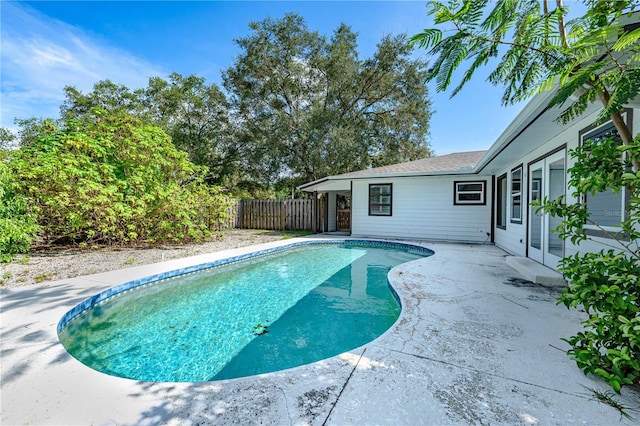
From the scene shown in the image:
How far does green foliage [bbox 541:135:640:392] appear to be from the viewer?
1696mm

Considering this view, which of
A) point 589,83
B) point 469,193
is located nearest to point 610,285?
point 589,83

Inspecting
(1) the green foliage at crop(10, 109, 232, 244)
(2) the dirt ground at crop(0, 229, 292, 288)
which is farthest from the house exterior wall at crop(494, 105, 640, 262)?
(1) the green foliage at crop(10, 109, 232, 244)

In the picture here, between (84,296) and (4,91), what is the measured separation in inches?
544

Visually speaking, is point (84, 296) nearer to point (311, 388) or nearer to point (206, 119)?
point (311, 388)

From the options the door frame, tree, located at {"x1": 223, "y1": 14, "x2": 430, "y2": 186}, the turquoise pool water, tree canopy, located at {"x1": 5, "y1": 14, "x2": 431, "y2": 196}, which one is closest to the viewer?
the turquoise pool water

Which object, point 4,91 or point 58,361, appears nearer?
point 58,361

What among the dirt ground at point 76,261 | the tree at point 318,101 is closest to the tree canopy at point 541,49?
the dirt ground at point 76,261

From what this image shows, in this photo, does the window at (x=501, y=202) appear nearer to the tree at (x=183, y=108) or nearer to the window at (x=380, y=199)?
the window at (x=380, y=199)

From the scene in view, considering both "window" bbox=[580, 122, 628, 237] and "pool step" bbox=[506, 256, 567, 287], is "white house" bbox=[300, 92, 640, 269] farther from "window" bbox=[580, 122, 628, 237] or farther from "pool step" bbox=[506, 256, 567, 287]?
"pool step" bbox=[506, 256, 567, 287]

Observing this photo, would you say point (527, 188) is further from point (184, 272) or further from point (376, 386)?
point (184, 272)

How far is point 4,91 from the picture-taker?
1145 centimetres

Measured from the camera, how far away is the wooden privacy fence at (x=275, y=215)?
1428cm

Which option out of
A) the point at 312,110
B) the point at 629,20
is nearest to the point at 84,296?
the point at 629,20

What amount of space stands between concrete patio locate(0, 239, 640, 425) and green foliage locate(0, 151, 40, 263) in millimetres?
3299
